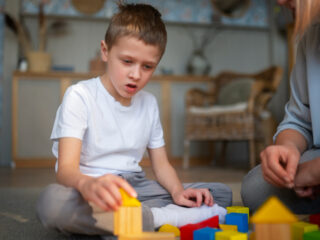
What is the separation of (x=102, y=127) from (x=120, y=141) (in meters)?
0.06

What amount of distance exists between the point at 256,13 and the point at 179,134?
1597 millimetres

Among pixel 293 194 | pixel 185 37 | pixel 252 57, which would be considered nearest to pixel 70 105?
pixel 293 194

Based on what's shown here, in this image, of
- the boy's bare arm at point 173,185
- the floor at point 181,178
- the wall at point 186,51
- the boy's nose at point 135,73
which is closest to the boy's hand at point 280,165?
the boy's bare arm at point 173,185

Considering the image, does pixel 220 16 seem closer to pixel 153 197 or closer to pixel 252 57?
pixel 252 57

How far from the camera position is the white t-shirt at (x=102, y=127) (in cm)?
85

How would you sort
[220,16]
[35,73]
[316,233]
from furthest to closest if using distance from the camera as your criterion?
1. [220,16]
2. [35,73]
3. [316,233]

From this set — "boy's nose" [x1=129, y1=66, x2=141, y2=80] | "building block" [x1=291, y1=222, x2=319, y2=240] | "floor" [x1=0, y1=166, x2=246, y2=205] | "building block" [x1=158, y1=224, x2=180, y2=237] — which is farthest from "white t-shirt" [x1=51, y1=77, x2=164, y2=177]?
"floor" [x1=0, y1=166, x2=246, y2=205]

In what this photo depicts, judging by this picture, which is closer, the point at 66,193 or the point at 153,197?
the point at 66,193

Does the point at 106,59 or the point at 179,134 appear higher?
the point at 106,59

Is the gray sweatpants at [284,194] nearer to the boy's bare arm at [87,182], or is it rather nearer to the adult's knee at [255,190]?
the adult's knee at [255,190]

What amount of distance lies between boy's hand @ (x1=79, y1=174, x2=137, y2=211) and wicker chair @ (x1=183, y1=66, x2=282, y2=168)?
2.09 m

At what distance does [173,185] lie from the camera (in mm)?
957

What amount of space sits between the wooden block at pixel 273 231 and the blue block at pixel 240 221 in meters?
0.27

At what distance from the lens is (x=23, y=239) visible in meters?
0.77
